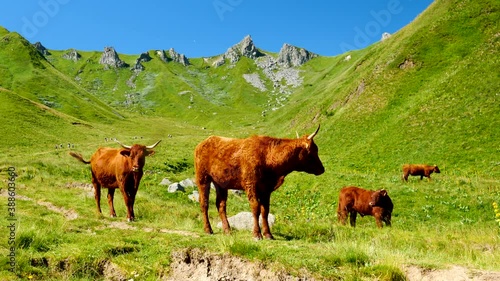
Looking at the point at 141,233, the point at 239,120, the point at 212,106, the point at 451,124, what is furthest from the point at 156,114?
the point at 141,233

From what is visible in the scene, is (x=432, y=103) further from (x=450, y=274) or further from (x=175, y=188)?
(x=450, y=274)

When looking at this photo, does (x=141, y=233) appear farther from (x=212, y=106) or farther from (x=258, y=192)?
(x=212, y=106)

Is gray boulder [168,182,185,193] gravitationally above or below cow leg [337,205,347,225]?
above

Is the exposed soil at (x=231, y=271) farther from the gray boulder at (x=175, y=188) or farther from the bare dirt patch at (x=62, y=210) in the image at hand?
the gray boulder at (x=175, y=188)

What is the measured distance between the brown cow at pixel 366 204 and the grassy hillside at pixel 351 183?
110cm

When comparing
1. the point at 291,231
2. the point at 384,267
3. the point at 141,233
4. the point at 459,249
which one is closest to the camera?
the point at 384,267

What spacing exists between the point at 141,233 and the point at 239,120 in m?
142

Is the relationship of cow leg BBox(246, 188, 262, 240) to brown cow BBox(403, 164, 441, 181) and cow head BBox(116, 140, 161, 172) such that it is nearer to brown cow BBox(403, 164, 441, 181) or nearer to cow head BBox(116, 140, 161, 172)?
cow head BBox(116, 140, 161, 172)

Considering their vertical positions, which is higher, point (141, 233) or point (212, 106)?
point (212, 106)

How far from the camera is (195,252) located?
29.2 feet

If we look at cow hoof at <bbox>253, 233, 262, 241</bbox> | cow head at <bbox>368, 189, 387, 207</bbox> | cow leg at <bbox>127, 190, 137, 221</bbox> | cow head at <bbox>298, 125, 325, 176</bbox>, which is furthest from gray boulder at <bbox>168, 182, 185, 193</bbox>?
cow head at <bbox>298, 125, 325, 176</bbox>

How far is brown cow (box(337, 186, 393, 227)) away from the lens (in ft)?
54.2

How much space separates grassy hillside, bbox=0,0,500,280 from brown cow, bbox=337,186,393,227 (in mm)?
1096

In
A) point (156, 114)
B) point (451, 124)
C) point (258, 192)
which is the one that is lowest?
point (258, 192)
